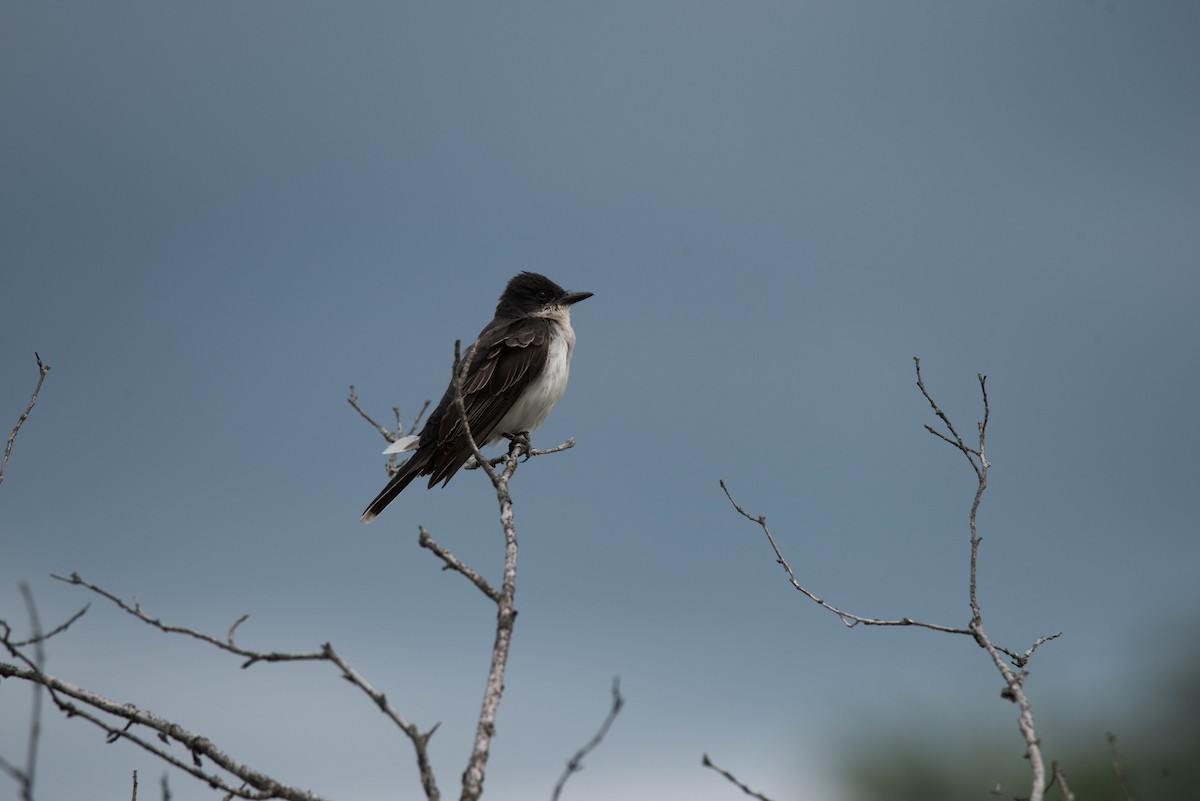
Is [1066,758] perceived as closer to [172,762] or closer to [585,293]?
[585,293]

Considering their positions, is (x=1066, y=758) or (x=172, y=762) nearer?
(x=172, y=762)

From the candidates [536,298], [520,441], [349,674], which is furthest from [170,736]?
[536,298]

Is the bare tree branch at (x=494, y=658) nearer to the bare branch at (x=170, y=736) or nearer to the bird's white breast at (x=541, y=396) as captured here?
the bare branch at (x=170, y=736)

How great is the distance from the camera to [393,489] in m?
11.7

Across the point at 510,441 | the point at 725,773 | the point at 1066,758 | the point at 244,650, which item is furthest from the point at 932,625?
the point at 1066,758

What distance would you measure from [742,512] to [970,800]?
2226 cm

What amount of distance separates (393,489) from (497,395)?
150cm

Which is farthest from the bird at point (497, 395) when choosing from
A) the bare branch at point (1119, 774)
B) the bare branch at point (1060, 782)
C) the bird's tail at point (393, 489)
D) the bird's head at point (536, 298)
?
the bare branch at point (1060, 782)

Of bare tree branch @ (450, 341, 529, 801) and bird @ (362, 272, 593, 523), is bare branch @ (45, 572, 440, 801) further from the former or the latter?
bird @ (362, 272, 593, 523)

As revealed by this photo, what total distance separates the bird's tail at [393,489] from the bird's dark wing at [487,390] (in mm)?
178

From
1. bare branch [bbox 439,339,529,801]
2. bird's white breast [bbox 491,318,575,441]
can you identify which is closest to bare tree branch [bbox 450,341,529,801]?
bare branch [bbox 439,339,529,801]

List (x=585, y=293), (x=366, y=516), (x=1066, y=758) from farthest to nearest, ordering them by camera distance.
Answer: (x=1066, y=758) → (x=585, y=293) → (x=366, y=516)

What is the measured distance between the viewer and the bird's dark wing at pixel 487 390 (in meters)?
11.3

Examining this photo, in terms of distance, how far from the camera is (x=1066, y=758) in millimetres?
25922
